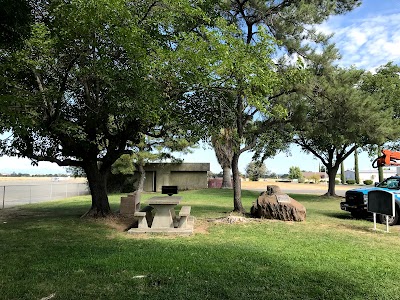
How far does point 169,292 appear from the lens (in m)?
4.67

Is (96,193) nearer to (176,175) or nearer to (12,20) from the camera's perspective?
(12,20)

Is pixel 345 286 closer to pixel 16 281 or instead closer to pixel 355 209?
pixel 16 281

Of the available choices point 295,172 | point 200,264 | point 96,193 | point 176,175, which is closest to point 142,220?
point 96,193

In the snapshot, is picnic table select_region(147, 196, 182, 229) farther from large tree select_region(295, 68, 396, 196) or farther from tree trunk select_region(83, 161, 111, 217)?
large tree select_region(295, 68, 396, 196)

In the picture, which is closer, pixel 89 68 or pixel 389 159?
pixel 89 68

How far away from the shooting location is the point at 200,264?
612 centimetres

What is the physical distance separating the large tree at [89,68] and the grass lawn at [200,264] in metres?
2.96

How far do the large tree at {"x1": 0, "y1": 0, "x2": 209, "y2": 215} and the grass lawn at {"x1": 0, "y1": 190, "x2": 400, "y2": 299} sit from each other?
2962mm

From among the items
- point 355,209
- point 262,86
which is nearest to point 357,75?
point 355,209

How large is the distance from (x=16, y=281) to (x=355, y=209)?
12.2m

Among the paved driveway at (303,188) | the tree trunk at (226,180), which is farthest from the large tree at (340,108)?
the tree trunk at (226,180)

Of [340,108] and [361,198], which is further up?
[340,108]

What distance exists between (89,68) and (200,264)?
5380 millimetres

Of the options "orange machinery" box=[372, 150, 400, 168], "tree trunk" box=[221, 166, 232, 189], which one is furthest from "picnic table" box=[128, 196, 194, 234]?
"tree trunk" box=[221, 166, 232, 189]
